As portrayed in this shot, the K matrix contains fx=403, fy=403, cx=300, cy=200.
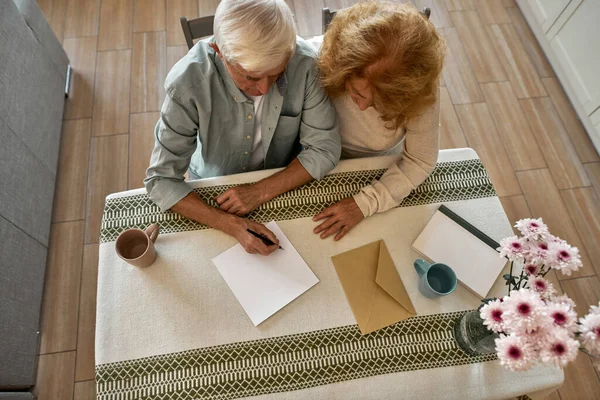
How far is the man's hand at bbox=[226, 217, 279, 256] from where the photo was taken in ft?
3.41

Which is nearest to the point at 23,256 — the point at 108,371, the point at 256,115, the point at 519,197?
the point at 108,371

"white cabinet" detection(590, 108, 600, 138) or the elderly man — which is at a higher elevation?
the elderly man

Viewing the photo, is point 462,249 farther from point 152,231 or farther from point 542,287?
point 152,231

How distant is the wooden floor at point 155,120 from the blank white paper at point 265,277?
111cm

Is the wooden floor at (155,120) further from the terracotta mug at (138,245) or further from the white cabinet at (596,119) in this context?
the terracotta mug at (138,245)

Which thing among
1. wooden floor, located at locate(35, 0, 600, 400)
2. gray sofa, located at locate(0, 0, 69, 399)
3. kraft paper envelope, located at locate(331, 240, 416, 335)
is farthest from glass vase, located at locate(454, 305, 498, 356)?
gray sofa, located at locate(0, 0, 69, 399)

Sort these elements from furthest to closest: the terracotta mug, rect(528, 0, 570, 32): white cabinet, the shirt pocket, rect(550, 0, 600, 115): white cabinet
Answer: rect(528, 0, 570, 32): white cabinet < rect(550, 0, 600, 115): white cabinet < the shirt pocket < the terracotta mug

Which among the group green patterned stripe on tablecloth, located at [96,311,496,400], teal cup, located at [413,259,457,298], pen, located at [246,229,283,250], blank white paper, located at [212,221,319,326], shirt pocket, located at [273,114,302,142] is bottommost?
green patterned stripe on tablecloth, located at [96,311,496,400]

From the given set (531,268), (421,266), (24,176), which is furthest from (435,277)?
(24,176)

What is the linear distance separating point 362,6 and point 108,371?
3.41 feet

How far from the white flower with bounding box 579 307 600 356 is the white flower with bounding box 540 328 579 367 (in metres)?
0.04

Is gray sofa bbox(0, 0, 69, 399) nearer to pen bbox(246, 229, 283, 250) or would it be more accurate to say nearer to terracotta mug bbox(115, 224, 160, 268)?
terracotta mug bbox(115, 224, 160, 268)

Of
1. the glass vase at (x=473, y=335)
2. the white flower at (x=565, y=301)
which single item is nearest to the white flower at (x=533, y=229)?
the white flower at (x=565, y=301)

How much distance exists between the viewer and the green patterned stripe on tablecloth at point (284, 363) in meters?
0.91
